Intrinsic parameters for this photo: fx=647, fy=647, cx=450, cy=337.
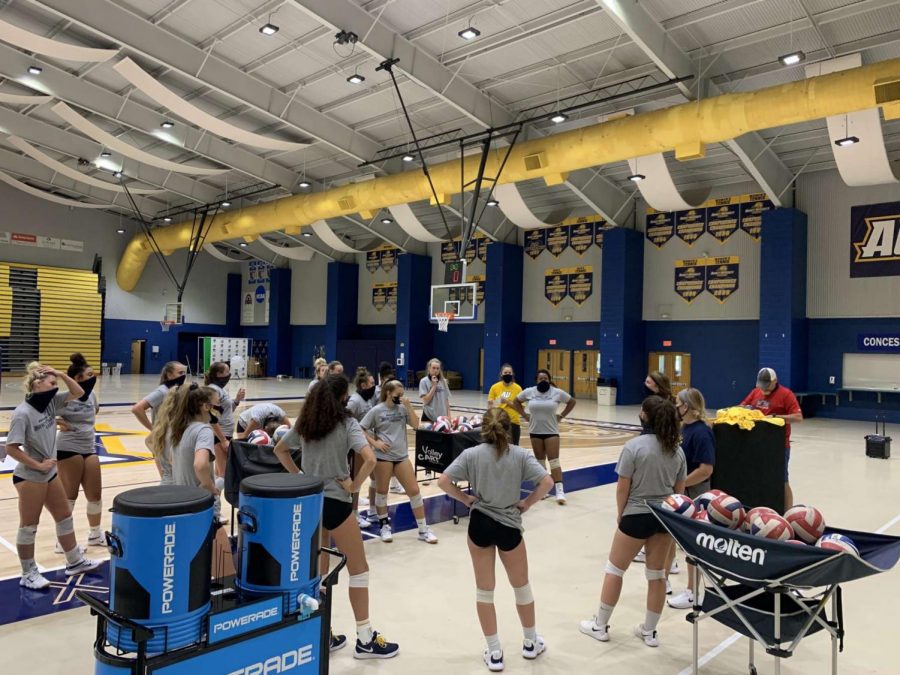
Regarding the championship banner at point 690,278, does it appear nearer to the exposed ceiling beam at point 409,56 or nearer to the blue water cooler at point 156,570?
the exposed ceiling beam at point 409,56

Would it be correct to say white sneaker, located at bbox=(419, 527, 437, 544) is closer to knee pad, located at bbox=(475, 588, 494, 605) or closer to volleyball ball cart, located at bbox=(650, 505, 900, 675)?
knee pad, located at bbox=(475, 588, 494, 605)

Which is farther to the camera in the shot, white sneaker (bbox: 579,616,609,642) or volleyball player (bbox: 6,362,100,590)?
volleyball player (bbox: 6,362,100,590)

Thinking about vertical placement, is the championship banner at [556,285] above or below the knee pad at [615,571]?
above

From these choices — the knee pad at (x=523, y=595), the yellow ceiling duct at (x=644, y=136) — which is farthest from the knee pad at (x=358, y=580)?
the yellow ceiling duct at (x=644, y=136)

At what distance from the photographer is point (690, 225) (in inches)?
876

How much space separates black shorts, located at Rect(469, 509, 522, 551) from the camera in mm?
3775

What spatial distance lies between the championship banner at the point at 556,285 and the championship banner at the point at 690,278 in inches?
173

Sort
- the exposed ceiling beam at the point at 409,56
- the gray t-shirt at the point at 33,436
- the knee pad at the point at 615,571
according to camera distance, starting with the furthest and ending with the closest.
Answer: the exposed ceiling beam at the point at 409,56 < the gray t-shirt at the point at 33,436 < the knee pad at the point at 615,571

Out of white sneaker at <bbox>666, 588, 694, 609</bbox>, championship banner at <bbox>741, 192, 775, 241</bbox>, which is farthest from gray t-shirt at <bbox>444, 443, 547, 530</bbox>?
championship banner at <bbox>741, 192, 775, 241</bbox>

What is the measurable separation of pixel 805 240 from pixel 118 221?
99.9 feet

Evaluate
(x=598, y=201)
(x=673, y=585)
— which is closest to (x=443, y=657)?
(x=673, y=585)

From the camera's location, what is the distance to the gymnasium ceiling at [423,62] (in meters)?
12.5

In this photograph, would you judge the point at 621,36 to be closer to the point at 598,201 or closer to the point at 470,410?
the point at 598,201

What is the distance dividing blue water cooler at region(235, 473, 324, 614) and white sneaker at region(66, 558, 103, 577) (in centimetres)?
348
